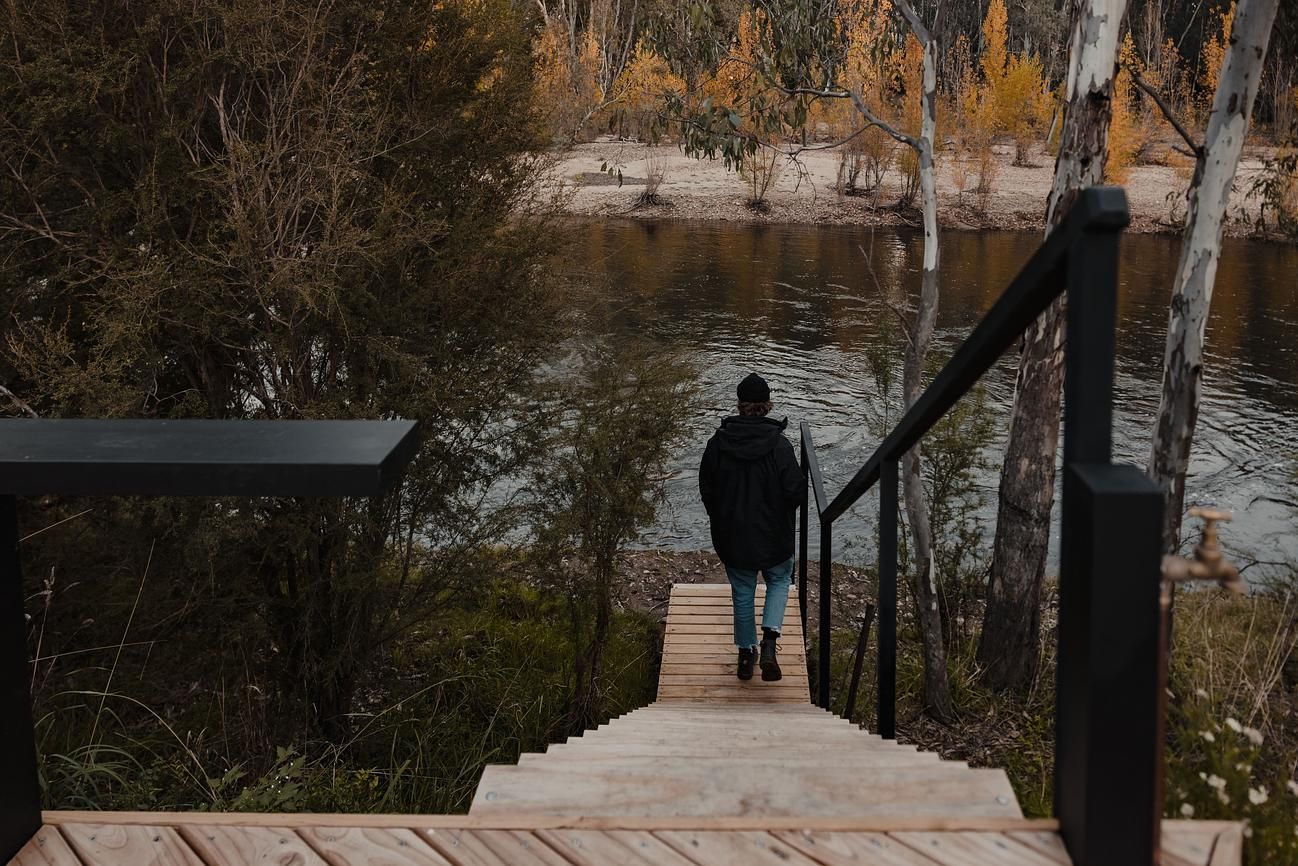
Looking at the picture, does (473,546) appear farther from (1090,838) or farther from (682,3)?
(1090,838)

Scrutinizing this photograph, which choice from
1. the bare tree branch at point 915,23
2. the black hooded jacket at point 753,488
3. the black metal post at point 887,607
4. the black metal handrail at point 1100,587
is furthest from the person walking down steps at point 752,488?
the black metal handrail at point 1100,587

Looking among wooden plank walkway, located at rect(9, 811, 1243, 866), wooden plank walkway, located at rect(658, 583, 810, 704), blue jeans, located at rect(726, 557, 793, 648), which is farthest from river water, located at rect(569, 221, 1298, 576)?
wooden plank walkway, located at rect(9, 811, 1243, 866)

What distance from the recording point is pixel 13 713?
1771 mm

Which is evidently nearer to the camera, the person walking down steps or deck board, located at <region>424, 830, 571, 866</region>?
deck board, located at <region>424, 830, 571, 866</region>

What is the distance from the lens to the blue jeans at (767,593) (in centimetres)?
595

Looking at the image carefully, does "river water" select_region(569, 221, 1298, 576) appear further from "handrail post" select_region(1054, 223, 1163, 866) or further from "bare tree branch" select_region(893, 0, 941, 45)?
"handrail post" select_region(1054, 223, 1163, 866)

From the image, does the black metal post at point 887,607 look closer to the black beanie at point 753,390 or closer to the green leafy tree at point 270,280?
the black beanie at point 753,390

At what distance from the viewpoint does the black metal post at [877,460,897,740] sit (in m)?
3.12

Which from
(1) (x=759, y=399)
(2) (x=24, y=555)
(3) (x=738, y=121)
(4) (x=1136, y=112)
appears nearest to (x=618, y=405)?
(1) (x=759, y=399)

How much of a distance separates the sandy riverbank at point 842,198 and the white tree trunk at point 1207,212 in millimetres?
24344

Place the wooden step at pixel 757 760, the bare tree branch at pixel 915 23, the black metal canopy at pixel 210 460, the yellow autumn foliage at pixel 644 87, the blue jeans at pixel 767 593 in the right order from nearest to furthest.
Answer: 1. the black metal canopy at pixel 210 460
2. the wooden step at pixel 757 760
3. the blue jeans at pixel 767 593
4. the bare tree branch at pixel 915 23
5. the yellow autumn foliage at pixel 644 87

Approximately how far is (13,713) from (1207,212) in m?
6.57

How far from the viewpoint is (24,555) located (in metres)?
6.12

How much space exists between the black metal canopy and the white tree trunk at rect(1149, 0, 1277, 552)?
5791 millimetres
